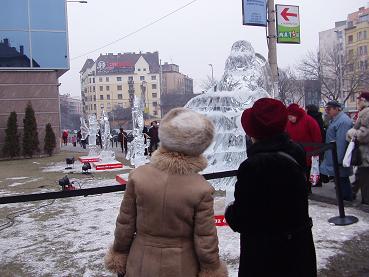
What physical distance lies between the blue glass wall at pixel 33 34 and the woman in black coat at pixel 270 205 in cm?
2368

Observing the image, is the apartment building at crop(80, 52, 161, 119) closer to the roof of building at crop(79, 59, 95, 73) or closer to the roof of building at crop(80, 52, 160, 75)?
the roof of building at crop(80, 52, 160, 75)

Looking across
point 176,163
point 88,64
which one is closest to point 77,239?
point 176,163

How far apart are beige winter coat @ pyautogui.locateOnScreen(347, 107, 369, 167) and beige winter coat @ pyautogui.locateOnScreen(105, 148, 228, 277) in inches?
184

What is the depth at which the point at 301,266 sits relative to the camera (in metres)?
2.59

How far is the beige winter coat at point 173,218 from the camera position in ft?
7.97

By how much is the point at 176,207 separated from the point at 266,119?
27.9 inches

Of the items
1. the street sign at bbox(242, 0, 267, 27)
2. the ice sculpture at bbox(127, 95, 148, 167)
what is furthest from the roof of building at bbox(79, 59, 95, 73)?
the street sign at bbox(242, 0, 267, 27)

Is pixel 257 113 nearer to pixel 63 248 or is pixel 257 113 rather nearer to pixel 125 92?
pixel 63 248

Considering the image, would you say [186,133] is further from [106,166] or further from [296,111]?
[106,166]

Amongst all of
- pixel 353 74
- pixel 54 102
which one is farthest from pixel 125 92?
pixel 54 102

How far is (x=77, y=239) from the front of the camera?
6051 mm

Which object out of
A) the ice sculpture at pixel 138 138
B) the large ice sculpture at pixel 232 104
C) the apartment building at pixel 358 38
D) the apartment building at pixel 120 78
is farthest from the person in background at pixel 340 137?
the apartment building at pixel 120 78

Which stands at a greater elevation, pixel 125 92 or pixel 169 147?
pixel 125 92

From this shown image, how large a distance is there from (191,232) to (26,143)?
22.4m
